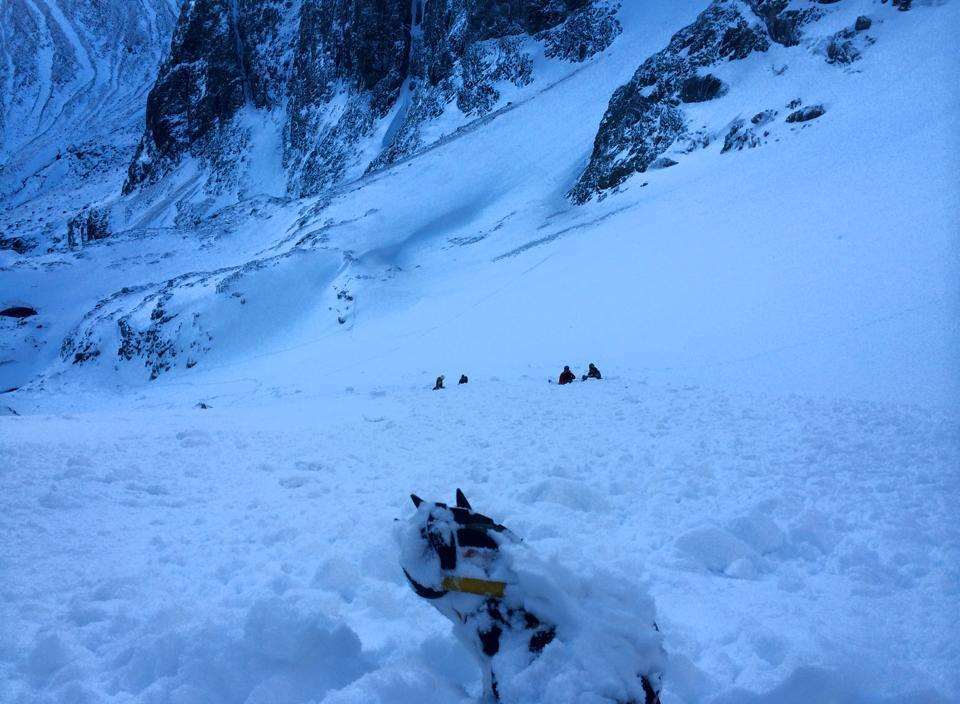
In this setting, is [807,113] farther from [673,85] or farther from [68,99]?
[68,99]

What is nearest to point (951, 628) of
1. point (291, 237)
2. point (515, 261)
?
point (515, 261)

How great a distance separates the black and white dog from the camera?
2.94 meters

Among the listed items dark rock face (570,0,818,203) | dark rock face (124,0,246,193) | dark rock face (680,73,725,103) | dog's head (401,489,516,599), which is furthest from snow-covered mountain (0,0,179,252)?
dog's head (401,489,516,599)

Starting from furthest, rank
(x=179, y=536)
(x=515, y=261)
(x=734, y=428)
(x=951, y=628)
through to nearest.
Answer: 1. (x=515, y=261)
2. (x=734, y=428)
3. (x=179, y=536)
4. (x=951, y=628)

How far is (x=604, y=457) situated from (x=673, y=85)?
129ft

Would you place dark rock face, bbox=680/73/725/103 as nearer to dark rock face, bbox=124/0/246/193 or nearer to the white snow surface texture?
the white snow surface texture

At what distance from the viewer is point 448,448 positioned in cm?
901

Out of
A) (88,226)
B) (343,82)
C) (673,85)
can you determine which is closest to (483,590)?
(673,85)

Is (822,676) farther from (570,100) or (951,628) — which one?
(570,100)

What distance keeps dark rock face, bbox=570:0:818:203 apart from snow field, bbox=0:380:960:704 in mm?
31318

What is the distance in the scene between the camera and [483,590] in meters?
3.06

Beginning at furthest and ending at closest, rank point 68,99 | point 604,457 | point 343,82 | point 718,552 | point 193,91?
point 68,99 < point 193,91 < point 343,82 < point 604,457 < point 718,552

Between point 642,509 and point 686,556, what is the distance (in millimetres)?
1025

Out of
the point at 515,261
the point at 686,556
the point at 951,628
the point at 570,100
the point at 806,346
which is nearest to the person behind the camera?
the point at 951,628
